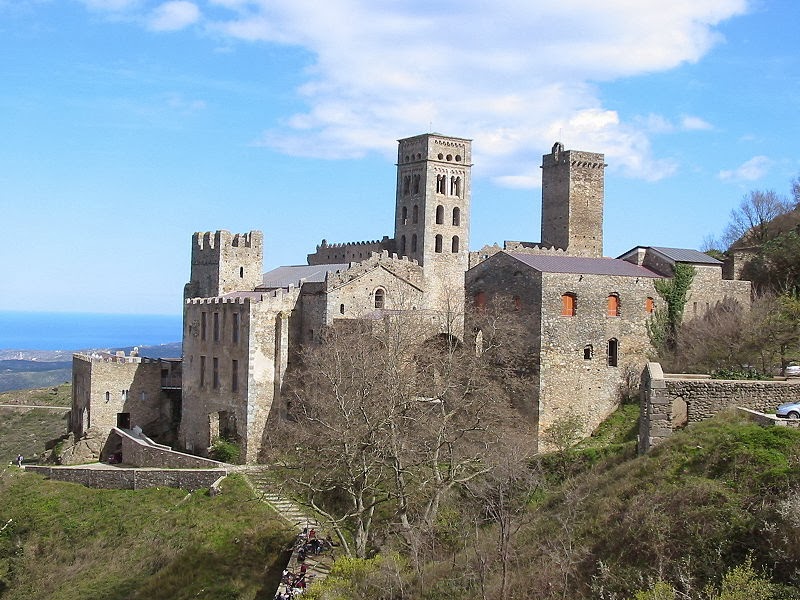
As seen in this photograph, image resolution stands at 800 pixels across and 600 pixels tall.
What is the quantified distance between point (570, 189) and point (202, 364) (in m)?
31.1

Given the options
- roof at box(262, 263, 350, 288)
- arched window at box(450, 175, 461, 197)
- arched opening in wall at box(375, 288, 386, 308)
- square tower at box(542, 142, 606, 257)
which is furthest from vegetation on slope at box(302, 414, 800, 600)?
arched window at box(450, 175, 461, 197)

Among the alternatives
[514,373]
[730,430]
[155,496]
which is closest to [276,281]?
[155,496]

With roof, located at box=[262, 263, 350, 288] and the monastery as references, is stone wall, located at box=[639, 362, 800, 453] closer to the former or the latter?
the monastery

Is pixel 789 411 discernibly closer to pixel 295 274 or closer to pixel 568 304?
pixel 568 304

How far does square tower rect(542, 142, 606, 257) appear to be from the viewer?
70.2m

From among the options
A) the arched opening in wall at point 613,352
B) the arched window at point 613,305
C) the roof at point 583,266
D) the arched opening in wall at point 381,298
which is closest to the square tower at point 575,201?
the arched opening in wall at point 381,298

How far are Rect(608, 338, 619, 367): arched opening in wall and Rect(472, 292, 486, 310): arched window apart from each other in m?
5.75

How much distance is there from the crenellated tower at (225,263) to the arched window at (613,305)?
2585 centimetres

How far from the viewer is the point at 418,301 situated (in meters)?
53.6

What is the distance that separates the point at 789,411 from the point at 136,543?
27.7 m

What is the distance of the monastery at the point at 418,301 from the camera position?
40781 mm

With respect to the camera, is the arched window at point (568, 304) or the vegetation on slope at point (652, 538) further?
the arched window at point (568, 304)

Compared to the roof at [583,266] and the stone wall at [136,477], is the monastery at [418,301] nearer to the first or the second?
the roof at [583,266]

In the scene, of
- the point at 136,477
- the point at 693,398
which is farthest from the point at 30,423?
the point at 693,398
